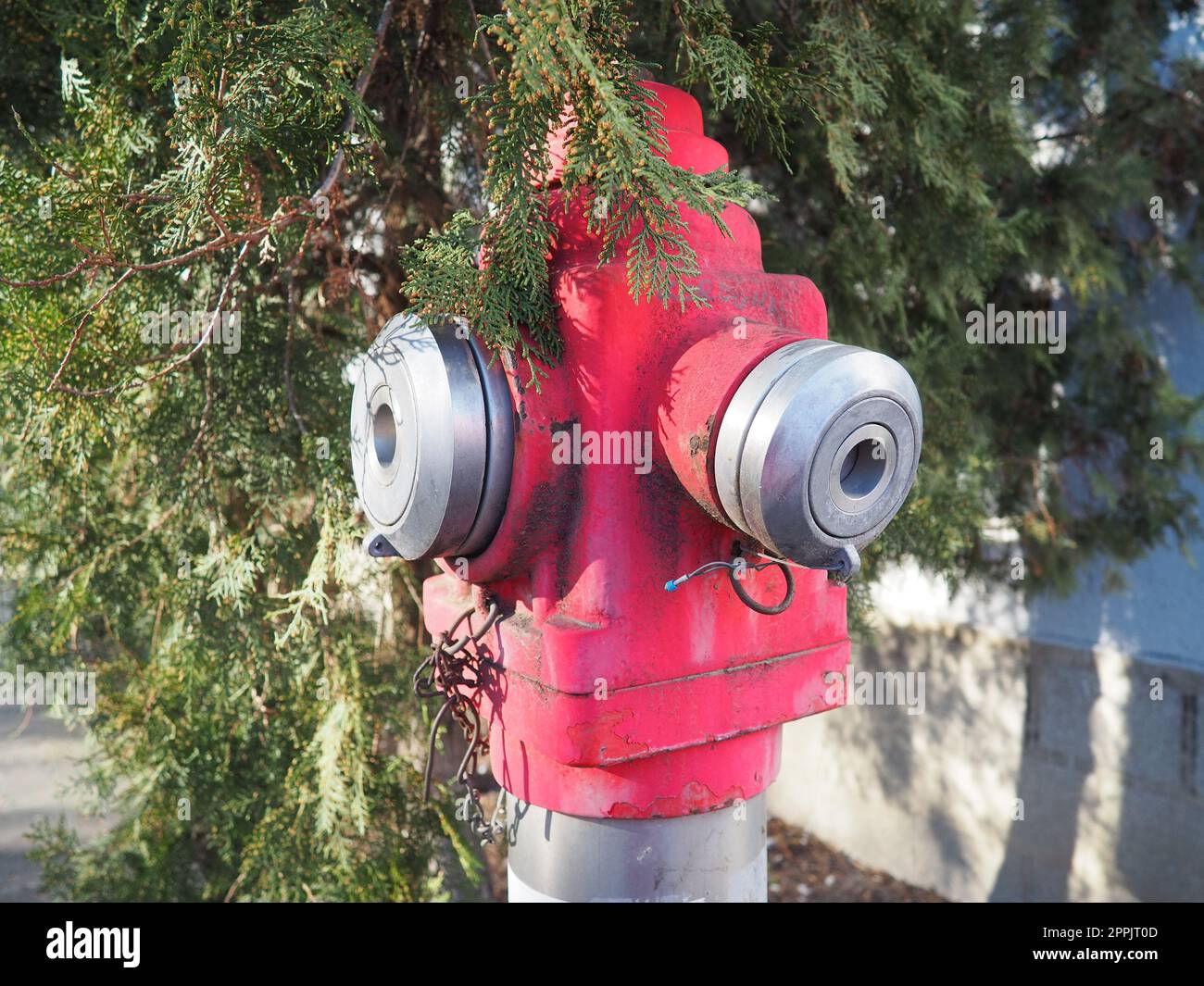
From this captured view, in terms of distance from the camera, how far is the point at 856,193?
2.86 metres

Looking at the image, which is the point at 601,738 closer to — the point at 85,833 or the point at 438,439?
the point at 438,439

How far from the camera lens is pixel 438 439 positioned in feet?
4.74

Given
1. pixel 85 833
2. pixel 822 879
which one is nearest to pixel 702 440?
pixel 822 879

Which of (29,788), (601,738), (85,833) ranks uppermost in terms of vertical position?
(601,738)

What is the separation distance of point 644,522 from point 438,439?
36 centimetres

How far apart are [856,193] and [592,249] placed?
157 cm

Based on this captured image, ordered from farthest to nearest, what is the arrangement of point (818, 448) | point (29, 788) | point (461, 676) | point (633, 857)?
point (29, 788) → point (461, 676) → point (633, 857) → point (818, 448)

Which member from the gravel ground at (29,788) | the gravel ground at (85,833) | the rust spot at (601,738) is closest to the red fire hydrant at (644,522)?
the rust spot at (601,738)

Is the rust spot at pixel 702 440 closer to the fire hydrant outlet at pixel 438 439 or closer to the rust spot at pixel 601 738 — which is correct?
the fire hydrant outlet at pixel 438 439

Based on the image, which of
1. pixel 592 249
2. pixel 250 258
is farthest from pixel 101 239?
pixel 592 249

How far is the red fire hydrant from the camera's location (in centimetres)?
136

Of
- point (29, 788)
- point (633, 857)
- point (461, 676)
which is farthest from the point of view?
point (29, 788)

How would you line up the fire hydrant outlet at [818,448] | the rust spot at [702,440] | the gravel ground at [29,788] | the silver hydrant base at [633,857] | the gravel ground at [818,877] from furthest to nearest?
the gravel ground at [818,877] < the gravel ground at [29,788] < the silver hydrant base at [633,857] < the rust spot at [702,440] < the fire hydrant outlet at [818,448]

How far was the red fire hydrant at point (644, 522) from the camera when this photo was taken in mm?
1359
